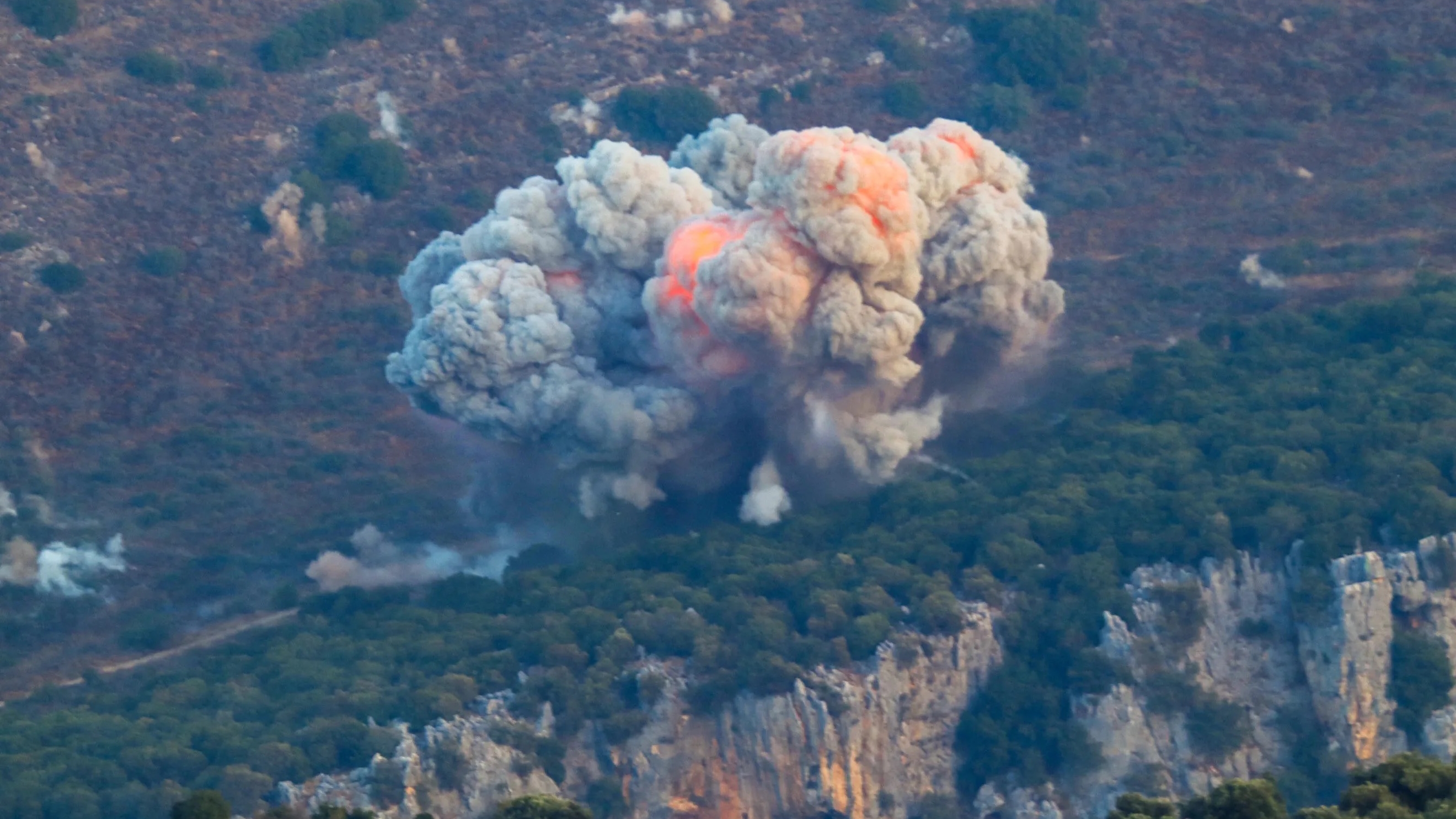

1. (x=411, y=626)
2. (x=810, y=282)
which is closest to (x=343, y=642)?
(x=411, y=626)

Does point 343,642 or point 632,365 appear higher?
point 632,365

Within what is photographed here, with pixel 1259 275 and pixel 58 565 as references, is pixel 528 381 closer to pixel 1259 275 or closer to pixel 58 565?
pixel 58 565

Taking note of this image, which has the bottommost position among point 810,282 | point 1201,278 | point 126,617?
point 126,617

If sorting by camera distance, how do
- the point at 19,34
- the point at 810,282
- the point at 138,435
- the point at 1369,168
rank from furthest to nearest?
the point at 19,34, the point at 1369,168, the point at 138,435, the point at 810,282

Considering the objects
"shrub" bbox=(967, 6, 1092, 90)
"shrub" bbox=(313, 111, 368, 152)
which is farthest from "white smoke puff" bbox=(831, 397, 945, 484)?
"shrub" bbox=(313, 111, 368, 152)

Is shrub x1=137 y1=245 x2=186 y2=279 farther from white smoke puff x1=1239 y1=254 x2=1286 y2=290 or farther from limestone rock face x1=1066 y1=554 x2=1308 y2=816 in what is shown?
limestone rock face x1=1066 y1=554 x2=1308 y2=816

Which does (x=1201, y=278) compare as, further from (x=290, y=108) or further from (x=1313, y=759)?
(x=290, y=108)
